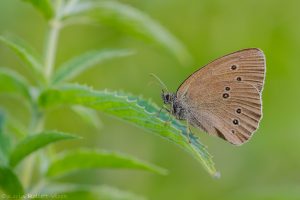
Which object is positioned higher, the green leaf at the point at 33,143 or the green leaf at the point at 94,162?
the green leaf at the point at 94,162

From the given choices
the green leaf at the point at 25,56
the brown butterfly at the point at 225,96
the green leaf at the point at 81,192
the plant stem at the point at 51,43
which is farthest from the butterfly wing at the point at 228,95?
the green leaf at the point at 25,56

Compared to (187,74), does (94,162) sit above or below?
below

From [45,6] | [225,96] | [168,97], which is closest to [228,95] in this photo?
[225,96]

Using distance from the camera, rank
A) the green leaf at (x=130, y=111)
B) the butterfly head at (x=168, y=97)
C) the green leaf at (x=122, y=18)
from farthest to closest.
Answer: the butterfly head at (x=168, y=97) < the green leaf at (x=122, y=18) < the green leaf at (x=130, y=111)

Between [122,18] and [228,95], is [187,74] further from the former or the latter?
[122,18]

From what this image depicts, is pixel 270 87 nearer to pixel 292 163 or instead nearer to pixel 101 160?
pixel 292 163

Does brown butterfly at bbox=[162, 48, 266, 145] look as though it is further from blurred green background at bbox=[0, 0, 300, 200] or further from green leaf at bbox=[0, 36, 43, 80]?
blurred green background at bbox=[0, 0, 300, 200]

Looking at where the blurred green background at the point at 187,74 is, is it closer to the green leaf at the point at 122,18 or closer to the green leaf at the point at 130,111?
the green leaf at the point at 122,18
